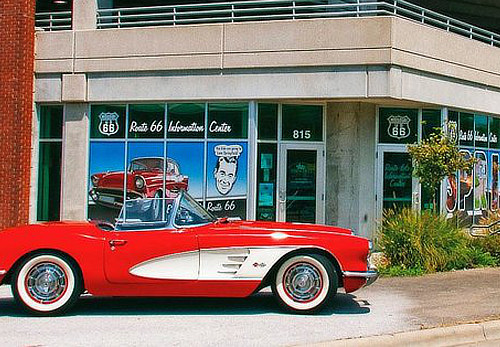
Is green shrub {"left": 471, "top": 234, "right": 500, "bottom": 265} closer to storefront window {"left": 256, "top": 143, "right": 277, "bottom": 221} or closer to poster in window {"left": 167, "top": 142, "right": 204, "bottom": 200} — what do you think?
storefront window {"left": 256, "top": 143, "right": 277, "bottom": 221}

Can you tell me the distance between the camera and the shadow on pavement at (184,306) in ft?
29.8

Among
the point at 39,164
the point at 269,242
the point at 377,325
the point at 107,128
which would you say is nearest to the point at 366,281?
the point at 377,325

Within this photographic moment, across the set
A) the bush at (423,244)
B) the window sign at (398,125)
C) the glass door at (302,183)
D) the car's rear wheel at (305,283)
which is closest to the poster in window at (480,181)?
the window sign at (398,125)

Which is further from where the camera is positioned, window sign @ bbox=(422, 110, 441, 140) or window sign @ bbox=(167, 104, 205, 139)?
window sign @ bbox=(422, 110, 441, 140)

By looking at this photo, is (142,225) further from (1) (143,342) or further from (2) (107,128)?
(2) (107,128)

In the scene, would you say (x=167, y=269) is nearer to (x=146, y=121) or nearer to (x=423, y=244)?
(x=423, y=244)

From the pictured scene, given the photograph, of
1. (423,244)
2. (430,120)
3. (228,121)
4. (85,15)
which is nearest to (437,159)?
(423,244)

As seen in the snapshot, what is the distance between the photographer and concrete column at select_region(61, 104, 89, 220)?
17.7 meters

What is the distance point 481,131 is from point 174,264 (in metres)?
13.2

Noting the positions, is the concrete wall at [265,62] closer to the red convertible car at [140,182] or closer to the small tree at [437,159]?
the red convertible car at [140,182]

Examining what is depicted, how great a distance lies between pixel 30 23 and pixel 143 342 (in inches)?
483

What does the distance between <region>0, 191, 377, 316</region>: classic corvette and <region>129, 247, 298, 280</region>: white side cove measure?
0.01m

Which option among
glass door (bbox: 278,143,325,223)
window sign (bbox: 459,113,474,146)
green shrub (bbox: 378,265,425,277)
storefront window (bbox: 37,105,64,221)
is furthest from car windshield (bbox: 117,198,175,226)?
window sign (bbox: 459,113,474,146)

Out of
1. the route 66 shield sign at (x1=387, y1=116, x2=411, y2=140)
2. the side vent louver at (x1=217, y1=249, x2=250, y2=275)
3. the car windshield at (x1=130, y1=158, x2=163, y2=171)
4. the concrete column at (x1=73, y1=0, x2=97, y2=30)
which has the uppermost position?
the concrete column at (x1=73, y1=0, x2=97, y2=30)
